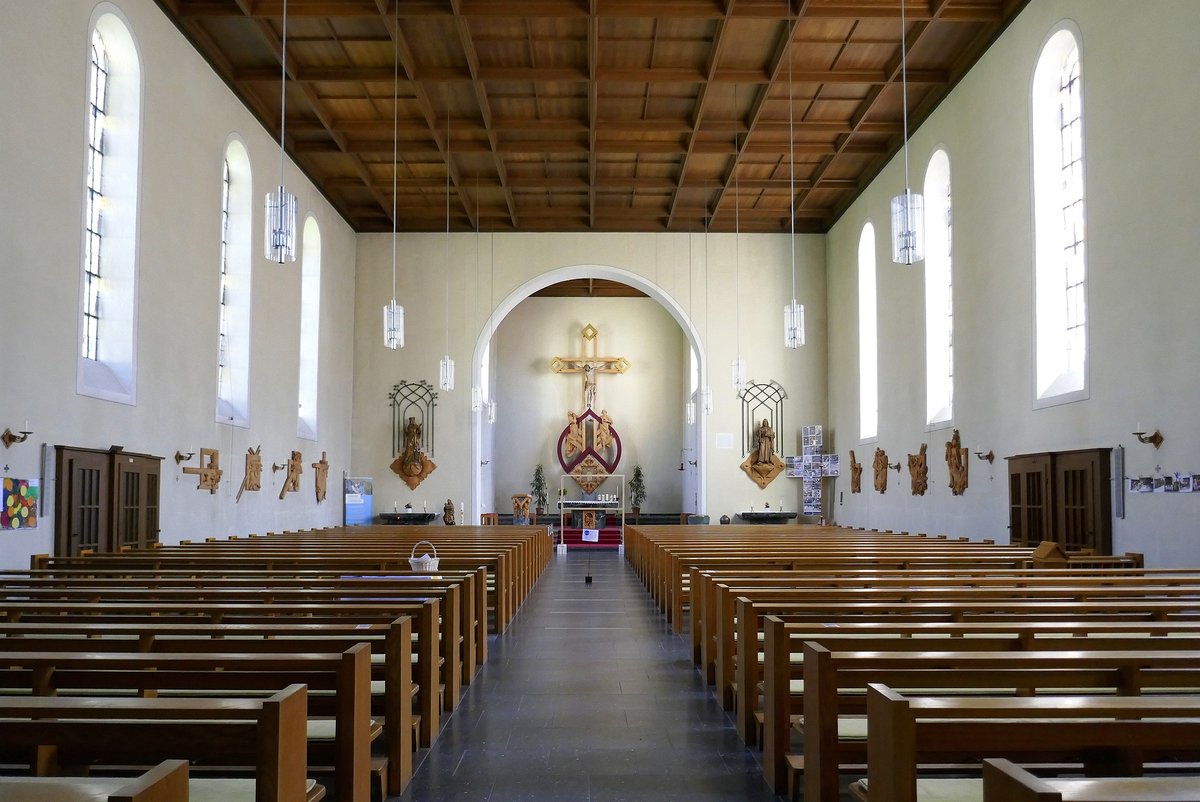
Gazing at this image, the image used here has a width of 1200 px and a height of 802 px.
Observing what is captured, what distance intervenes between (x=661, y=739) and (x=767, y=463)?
15678 millimetres

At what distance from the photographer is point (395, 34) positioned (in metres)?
11.8

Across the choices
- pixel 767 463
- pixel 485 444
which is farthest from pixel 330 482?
pixel 767 463

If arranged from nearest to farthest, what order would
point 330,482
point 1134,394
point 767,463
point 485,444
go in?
point 1134,394 → point 330,482 → point 767,463 → point 485,444

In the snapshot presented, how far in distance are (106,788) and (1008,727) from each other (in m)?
1.70

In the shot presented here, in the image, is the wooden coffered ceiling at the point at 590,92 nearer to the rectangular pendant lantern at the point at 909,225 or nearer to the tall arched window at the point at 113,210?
the tall arched window at the point at 113,210

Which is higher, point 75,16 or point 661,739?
point 75,16

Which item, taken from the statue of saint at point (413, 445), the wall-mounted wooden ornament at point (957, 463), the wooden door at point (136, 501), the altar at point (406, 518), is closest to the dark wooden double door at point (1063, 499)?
the wall-mounted wooden ornament at point (957, 463)

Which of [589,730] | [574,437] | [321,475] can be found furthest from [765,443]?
[589,730]

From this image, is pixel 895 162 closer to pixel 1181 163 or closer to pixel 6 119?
pixel 1181 163

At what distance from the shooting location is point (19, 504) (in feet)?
28.0

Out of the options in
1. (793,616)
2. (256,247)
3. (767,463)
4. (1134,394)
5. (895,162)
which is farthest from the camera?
(767,463)

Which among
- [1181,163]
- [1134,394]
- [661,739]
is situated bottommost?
[661,739]

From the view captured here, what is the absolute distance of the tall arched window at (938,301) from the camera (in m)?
14.2

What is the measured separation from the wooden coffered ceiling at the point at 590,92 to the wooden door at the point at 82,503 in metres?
5.38
